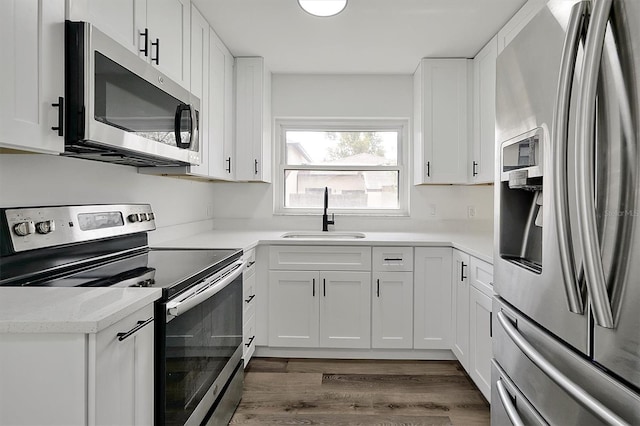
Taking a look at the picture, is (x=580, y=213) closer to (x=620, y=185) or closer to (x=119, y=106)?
(x=620, y=185)

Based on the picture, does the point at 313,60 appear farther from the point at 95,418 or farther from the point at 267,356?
the point at 95,418

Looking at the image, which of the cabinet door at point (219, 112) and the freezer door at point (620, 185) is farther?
the cabinet door at point (219, 112)

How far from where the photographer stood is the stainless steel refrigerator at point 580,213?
2.39ft

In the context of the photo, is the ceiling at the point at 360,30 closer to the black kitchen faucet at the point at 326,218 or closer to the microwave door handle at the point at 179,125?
the microwave door handle at the point at 179,125

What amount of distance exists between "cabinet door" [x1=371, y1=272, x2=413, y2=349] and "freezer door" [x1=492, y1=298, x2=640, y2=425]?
1.32 metres

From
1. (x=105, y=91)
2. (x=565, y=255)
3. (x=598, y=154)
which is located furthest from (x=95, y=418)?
(x=598, y=154)

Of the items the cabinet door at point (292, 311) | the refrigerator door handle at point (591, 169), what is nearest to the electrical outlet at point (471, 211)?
the cabinet door at point (292, 311)

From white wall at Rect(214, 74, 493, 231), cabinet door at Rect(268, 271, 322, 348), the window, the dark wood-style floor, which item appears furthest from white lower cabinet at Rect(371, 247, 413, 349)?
the window

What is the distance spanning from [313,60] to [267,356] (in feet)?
7.58

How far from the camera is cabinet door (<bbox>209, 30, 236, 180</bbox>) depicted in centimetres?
256

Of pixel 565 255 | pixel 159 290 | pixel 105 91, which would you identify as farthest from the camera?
pixel 105 91

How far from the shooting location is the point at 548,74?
102cm

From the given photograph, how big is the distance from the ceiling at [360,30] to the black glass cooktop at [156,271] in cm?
148

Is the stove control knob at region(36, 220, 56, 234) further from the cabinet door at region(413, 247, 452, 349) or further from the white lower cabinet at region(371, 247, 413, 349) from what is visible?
the cabinet door at region(413, 247, 452, 349)
